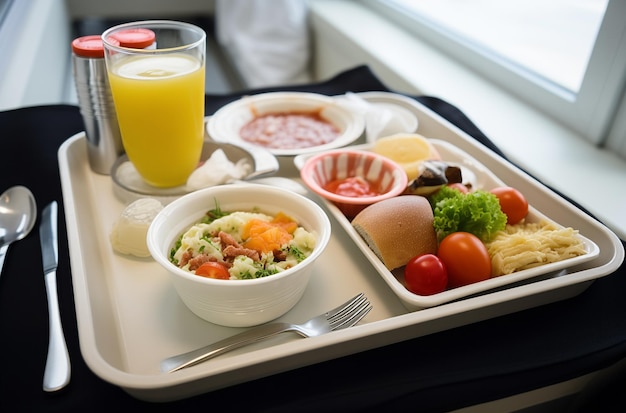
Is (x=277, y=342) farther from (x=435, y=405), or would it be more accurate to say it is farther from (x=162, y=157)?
(x=162, y=157)

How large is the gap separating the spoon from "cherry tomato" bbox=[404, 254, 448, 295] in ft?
→ 2.38

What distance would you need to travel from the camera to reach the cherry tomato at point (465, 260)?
847mm

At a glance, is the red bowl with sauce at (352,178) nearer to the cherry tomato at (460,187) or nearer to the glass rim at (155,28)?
the cherry tomato at (460,187)

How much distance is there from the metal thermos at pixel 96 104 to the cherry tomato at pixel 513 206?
84 cm

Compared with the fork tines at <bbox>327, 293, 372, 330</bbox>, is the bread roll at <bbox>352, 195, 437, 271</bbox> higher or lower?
higher

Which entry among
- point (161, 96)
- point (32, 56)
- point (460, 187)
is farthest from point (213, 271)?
point (32, 56)

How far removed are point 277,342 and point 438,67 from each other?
5.12 ft

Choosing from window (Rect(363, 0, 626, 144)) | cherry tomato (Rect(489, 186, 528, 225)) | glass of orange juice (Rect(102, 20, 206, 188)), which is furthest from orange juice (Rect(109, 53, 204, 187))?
window (Rect(363, 0, 626, 144))

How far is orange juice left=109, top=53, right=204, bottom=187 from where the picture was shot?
3.32 ft

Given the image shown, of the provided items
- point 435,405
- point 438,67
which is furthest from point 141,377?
point 438,67

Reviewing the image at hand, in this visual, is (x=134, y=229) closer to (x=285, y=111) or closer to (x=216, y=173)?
(x=216, y=173)

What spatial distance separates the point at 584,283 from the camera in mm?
852

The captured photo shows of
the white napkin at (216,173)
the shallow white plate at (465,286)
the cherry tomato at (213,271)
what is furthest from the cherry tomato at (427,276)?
the white napkin at (216,173)

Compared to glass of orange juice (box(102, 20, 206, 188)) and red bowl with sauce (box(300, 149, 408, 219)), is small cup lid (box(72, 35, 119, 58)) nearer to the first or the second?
glass of orange juice (box(102, 20, 206, 188))
